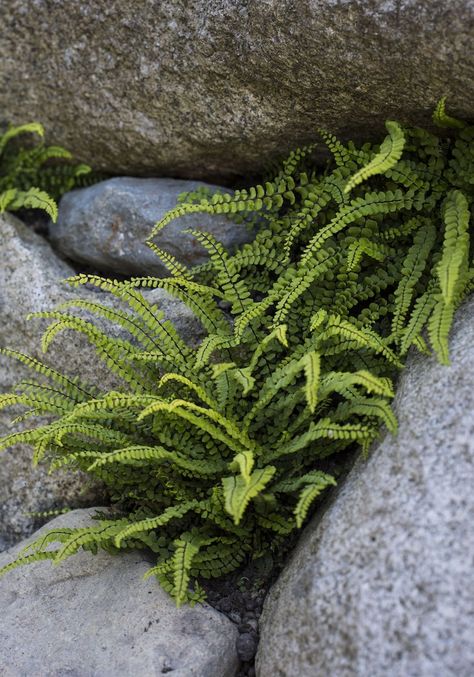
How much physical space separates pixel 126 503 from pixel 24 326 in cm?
145

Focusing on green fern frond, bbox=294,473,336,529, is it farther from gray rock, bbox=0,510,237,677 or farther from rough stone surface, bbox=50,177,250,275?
rough stone surface, bbox=50,177,250,275

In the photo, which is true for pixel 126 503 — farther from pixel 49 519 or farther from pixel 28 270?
pixel 28 270

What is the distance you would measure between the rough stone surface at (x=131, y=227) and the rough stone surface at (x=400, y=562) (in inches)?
75.8

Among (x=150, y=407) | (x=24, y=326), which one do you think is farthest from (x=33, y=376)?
(x=150, y=407)

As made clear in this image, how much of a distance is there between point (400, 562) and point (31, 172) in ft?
13.3

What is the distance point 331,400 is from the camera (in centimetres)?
419

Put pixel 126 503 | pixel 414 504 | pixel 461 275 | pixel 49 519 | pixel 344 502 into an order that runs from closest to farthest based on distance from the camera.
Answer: pixel 414 504
pixel 344 502
pixel 461 275
pixel 126 503
pixel 49 519

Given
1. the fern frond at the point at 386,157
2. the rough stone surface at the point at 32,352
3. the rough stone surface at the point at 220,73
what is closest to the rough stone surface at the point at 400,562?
the fern frond at the point at 386,157

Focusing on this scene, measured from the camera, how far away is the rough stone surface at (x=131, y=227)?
5.09 metres

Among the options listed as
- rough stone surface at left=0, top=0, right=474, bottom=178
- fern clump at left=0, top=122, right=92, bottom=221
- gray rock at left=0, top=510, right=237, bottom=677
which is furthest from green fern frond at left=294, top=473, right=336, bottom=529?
fern clump at left=0, top=122, right=92, bottom=221

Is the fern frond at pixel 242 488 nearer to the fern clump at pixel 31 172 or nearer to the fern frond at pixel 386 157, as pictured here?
the fern frond at pixel 386 157

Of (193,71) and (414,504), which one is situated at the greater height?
(193,71)

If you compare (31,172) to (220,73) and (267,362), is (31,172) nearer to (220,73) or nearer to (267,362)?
(220,73)

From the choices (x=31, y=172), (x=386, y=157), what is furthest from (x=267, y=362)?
(x=31, y=172)
